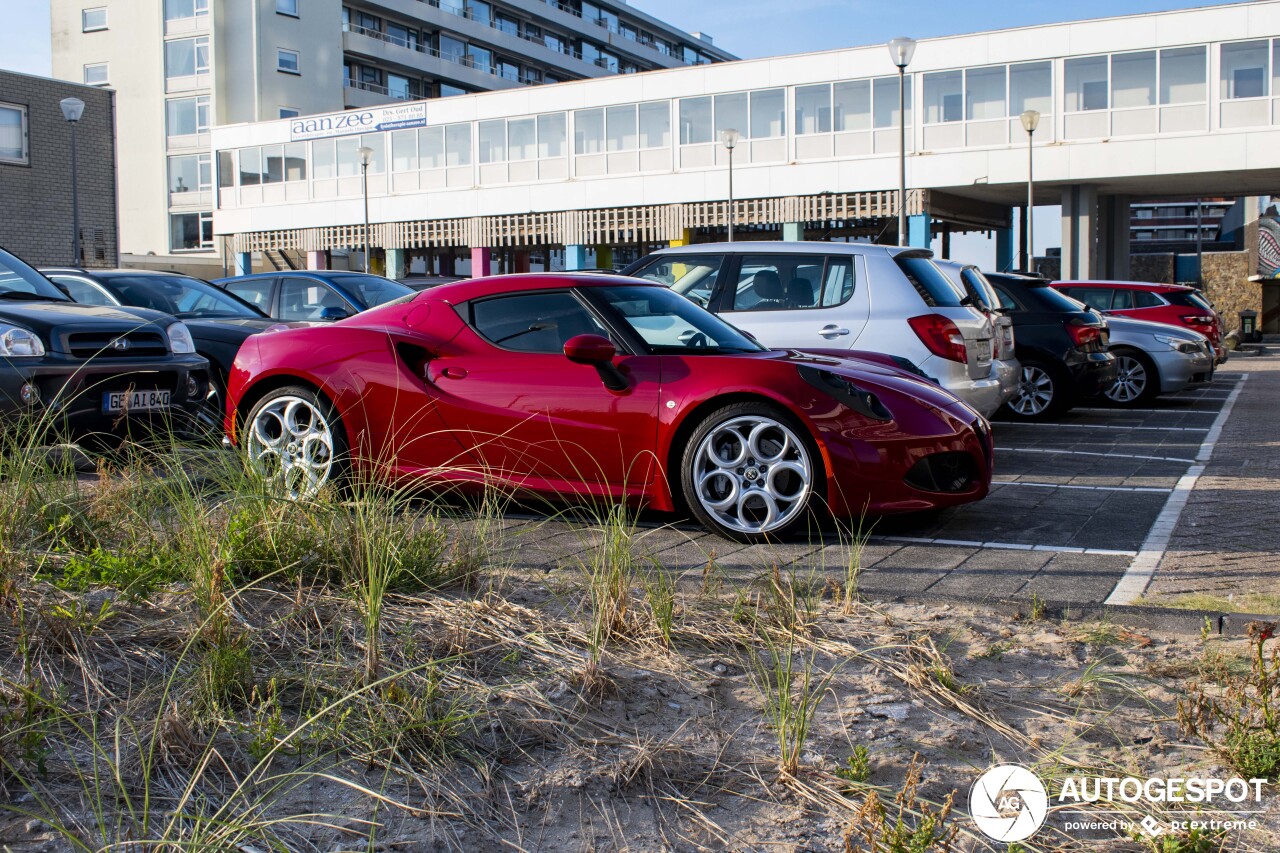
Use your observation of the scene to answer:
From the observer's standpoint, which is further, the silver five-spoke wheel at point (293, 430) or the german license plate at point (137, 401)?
the german license plate at point (137, 401)

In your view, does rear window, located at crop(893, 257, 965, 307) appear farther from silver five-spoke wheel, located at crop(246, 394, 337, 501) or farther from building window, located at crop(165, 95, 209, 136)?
building window, located at crop(165, 95, 209, 136)

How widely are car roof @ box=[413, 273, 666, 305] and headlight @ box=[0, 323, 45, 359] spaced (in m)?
2.48

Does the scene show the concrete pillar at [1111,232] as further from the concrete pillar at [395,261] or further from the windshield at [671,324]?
the windshield at [671,324]

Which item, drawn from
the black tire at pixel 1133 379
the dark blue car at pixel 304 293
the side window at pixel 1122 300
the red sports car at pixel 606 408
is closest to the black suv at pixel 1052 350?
the black tire at pixel 1133 379

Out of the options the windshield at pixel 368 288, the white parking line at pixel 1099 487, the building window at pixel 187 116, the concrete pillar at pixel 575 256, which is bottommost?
the white parking line at pixel 1099 487

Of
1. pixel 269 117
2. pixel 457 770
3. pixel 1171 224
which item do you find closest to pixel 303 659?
pixel 457 770

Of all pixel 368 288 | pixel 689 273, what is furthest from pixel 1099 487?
pixel 368 288

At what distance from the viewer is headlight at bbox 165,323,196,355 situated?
26.4 feet

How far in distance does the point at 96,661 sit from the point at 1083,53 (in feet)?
112

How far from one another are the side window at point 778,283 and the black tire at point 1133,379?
6787 millimetres

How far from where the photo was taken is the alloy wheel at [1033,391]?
499 inches

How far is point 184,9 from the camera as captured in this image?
55.9m

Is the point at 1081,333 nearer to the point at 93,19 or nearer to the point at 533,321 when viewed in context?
the point at 533,321

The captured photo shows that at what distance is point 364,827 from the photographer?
2.54 meters
